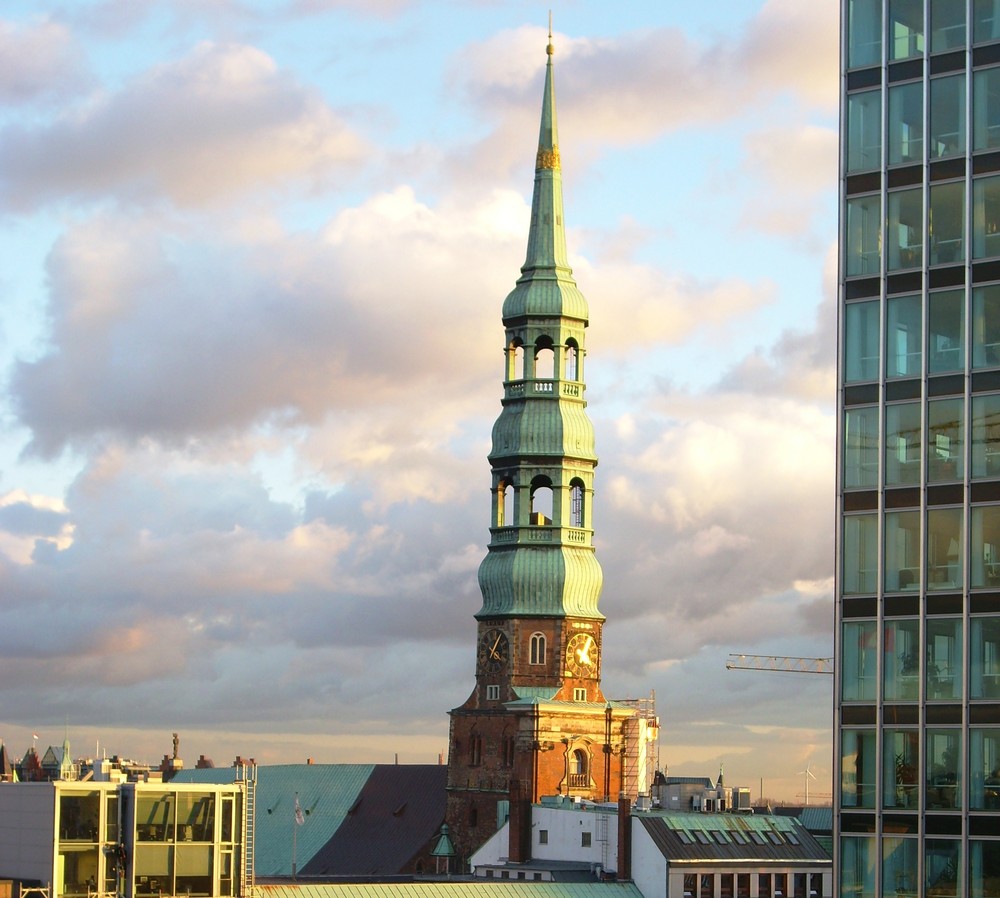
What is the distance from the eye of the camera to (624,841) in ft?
487

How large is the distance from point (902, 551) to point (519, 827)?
8921 centimetres

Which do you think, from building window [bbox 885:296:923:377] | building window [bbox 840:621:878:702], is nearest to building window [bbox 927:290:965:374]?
building window [bbox 885:296:923:377]

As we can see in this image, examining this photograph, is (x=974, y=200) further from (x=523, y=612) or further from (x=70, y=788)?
(x=523, y=612)

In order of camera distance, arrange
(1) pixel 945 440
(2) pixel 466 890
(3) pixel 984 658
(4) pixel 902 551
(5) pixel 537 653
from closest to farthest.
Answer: (3) pixel 984 658
(1) pixel 945 440
(4) pixel 902 551
(2) pixel 466 890
(5) pixel 537 653

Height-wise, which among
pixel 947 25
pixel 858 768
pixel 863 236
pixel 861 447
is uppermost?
pixel 947 25

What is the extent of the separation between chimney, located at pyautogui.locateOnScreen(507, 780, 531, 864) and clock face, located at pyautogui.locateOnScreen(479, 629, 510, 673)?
10.9 m

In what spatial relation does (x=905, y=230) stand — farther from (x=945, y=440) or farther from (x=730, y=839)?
(x=730, y=839)

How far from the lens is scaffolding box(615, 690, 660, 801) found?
165500 mm

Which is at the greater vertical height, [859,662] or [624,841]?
[859,662]

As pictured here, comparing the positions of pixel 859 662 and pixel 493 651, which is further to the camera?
pixel 493 651

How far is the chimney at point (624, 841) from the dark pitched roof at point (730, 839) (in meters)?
0.91

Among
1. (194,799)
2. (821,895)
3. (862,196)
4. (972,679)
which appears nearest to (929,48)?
(862,196)

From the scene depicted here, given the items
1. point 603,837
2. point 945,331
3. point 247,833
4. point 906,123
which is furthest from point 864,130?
point 603,837

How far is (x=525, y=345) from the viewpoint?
554 feet
